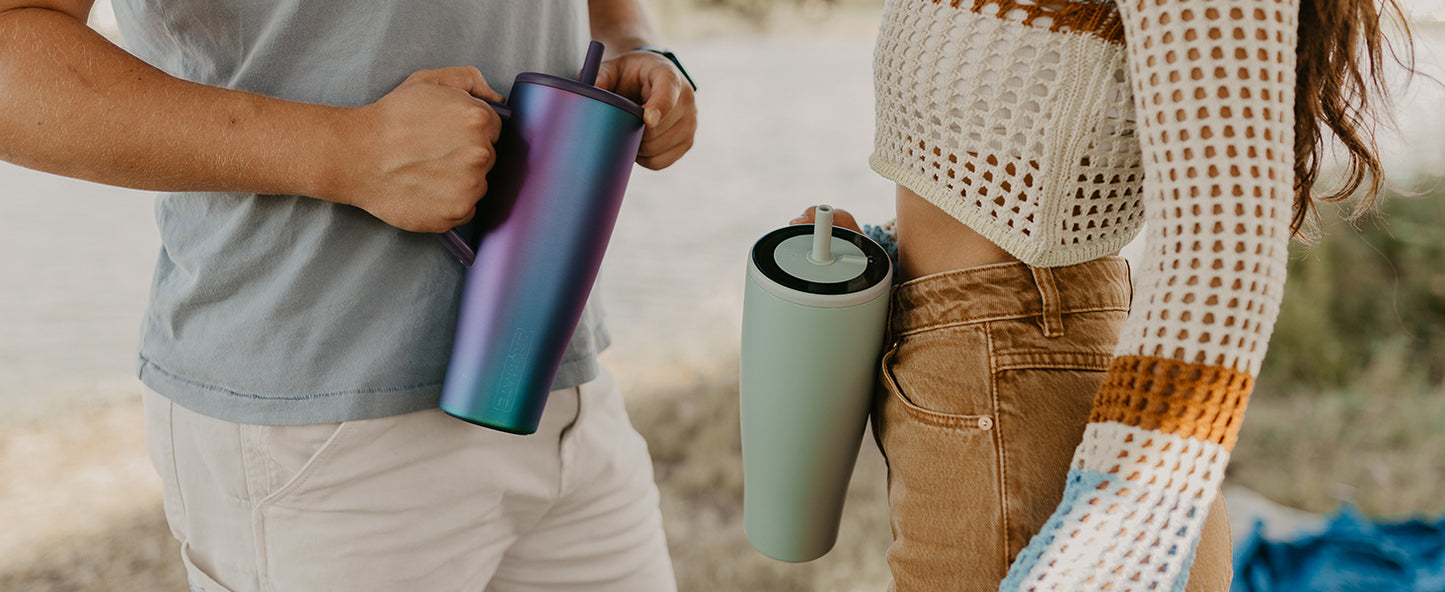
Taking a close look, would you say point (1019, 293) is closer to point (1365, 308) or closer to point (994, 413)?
point (994, 413)

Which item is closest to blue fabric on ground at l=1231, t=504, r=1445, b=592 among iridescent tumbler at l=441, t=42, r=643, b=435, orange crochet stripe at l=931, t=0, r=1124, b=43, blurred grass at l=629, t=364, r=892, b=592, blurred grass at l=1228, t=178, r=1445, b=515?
blurred grass at l=1228, t=178, r=1445, b=515

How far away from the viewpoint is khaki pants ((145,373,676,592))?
0.74m

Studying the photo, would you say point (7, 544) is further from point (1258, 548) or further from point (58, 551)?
point (1258, 548)

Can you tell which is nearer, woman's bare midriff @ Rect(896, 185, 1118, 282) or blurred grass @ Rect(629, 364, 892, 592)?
woman's bare midriff @ Rect(896, 185, 1118, 282)

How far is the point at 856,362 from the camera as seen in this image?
777mm

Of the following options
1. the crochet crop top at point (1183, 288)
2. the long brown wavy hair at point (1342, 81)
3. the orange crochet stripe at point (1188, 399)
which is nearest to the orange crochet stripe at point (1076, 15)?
the crochet crop top at point (1183, 288)

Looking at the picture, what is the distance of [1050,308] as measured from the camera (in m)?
0.72

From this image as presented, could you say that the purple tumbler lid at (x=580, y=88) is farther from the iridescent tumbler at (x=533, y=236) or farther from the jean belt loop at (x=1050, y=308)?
the jean belt loop at (x=1050, y=308)

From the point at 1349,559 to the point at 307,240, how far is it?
74.4 inches

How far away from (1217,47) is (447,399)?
62 centimetres

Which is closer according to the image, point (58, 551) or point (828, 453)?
point (828, 453)

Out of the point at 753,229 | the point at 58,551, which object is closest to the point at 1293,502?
the point at 753,229

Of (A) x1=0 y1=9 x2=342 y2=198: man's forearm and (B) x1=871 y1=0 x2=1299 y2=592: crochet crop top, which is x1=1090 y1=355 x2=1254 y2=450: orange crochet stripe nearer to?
(B) x1=871 y1=0 x2=1299 y2=592: crochet crop top

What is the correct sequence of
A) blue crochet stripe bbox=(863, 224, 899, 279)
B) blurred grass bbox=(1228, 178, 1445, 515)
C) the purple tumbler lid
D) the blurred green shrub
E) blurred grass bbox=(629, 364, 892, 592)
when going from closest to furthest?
1. the purple tumbler lid
2. blue crochet stripe bbox=(863, 224, 899, 279)
3. blurred grass bbox=(629, 364, 892, 592)
4. blurred grass bbox=(1228, 178, 1445, 515)
5. the blurred green shrub
